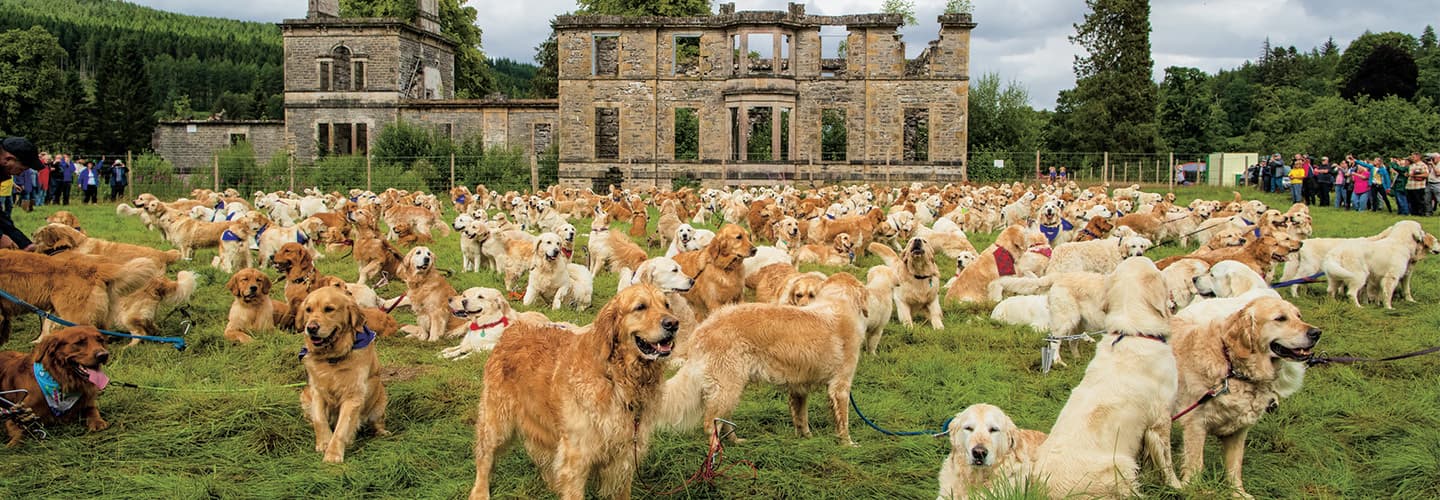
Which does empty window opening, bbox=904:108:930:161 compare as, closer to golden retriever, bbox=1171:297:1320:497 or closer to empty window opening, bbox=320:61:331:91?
empty window opening, bbox=320:61:331:91

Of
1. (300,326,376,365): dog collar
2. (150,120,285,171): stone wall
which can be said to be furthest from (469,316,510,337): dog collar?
(150,120,285,171): stone wall

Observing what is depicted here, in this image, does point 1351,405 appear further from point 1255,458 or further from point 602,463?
point 602,463

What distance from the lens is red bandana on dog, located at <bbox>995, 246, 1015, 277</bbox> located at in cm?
1266

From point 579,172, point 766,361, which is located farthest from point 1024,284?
point 579,172

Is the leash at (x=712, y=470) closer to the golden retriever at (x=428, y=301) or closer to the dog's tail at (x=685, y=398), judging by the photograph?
the dog's tail at (x=685, y=398)

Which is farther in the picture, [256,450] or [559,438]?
[256,450]

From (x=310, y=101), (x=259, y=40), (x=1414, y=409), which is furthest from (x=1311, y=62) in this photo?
(x=259, y=40)

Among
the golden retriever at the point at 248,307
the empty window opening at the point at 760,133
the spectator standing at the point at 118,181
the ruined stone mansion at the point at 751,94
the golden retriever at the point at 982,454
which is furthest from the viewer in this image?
the empty window opening at the point at 760,133

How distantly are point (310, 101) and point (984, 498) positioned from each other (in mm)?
48260

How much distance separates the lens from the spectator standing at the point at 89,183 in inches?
1232

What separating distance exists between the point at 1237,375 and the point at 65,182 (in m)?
34.4

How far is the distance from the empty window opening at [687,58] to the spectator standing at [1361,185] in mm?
25257

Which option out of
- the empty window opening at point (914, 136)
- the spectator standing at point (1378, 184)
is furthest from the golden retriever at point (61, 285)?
the empty window opening at point (914, 136)

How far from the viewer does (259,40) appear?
127 m
